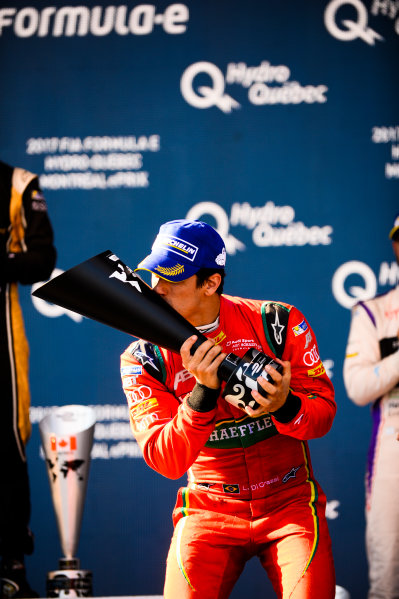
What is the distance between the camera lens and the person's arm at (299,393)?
1.77 meters

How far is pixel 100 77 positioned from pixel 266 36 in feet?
2.76

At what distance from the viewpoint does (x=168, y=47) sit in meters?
3.82

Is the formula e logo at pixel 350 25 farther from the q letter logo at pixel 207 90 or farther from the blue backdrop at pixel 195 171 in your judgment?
the q letter logo at pixel 207 90

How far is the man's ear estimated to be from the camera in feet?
6.96

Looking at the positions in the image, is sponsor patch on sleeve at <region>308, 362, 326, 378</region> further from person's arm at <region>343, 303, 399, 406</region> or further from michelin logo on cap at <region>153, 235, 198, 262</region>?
person's arm at <region>343, 303, 399, 406</region>

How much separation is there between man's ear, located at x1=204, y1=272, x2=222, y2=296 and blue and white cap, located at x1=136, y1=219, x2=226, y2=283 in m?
0.03

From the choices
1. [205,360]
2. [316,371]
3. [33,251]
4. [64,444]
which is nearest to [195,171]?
[33,251]

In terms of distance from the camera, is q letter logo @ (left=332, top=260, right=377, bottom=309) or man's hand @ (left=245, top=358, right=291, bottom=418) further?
q letter logo @ (left=332, top=260, right=377, bottom=309)

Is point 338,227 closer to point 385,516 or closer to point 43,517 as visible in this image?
point 385,516

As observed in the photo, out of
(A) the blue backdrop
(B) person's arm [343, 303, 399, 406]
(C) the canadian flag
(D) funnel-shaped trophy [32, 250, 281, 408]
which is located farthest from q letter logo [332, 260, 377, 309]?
(D) funnel-shaped trophy [32, 250, 281, 408]

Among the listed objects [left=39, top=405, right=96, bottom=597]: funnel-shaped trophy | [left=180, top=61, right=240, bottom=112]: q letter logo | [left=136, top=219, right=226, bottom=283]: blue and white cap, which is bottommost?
[left=39, top=405, right=96, bottom=597]: funnel-shaped trophy

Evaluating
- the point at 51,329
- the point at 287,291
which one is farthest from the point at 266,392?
the point at 51,329

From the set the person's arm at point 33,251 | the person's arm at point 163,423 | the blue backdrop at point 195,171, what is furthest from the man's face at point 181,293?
the blue backdrop at point 195,171

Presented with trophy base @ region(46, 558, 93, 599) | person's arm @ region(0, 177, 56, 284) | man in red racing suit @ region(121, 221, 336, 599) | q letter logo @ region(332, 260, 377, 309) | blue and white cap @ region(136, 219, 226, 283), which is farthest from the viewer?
q letter logo @ region(332, 260, 377, 309)
